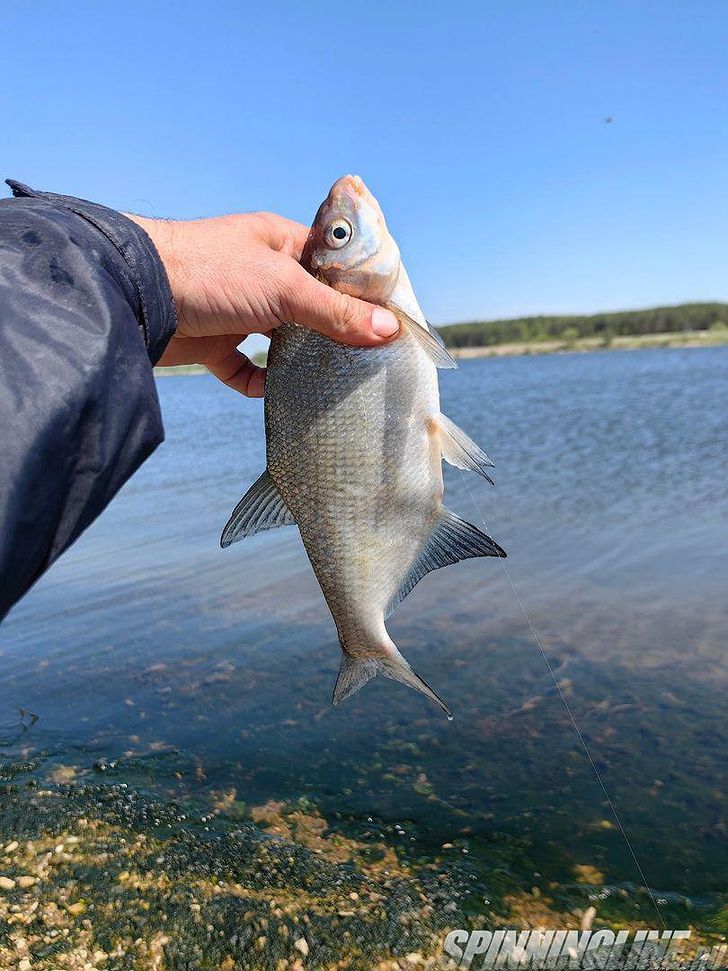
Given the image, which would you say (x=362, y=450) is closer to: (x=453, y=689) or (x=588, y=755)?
(x=588, y=755)

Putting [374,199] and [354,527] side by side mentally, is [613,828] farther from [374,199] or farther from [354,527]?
[374,199]

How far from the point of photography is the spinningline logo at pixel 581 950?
3.66 metres

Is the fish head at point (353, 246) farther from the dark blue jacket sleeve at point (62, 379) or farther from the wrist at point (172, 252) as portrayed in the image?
the dark blue jacket sleeve at point (62, 379)

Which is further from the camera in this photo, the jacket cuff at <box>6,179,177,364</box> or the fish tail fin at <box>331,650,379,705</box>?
the fish tail fin at <box>331,650,379,705</box>

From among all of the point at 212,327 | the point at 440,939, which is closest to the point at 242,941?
the point at 440,939

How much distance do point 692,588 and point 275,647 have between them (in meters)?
4.33

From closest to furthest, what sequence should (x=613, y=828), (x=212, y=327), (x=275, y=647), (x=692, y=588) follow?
(x=212, y=327), (x=613, y=828), (x=275, y=647), (x=692, y=588)

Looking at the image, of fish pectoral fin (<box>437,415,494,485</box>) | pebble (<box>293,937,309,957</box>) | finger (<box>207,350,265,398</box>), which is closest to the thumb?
fish pectoral fin (<box>437,415,494,485</box>)

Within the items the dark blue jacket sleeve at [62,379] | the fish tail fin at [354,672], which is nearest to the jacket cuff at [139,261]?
the dark blue jacket sleeve at [62,379]

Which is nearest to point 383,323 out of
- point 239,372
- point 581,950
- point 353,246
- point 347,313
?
point 347,313

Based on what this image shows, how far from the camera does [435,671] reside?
6.60m

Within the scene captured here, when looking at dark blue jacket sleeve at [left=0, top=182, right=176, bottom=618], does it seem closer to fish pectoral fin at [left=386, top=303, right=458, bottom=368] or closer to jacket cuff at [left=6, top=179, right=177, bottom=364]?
jacket cuff at [left=6, top=179, right=177, bottom=364]

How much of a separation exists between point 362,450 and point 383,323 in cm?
50

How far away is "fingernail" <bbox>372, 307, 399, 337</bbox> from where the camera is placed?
3.02 meters
